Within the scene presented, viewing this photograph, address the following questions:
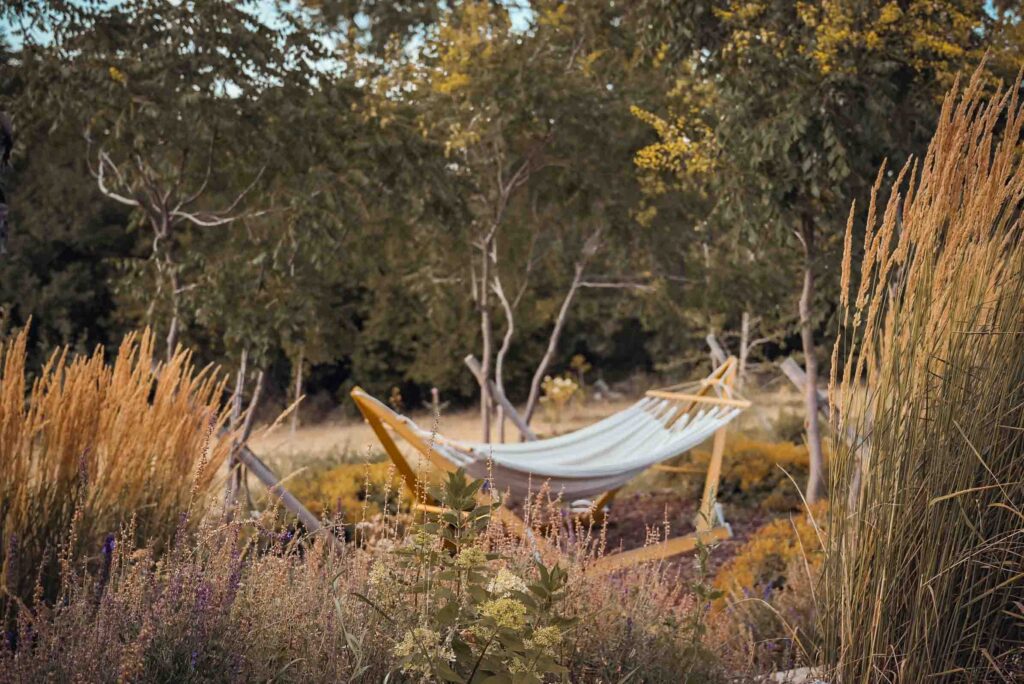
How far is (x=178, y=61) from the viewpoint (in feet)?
18.0

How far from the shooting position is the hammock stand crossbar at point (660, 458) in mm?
3531

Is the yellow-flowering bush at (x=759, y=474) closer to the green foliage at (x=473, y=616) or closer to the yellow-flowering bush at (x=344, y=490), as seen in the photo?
the yellow-flowering bush at (x=344, y=490)

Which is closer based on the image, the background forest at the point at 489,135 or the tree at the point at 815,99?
the tree at the point at 815,99

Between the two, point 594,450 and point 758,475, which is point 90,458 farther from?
point 758,475

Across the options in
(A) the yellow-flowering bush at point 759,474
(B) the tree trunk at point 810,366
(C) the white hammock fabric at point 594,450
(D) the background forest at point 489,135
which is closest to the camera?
(C) the white hammock fabric at point 594,450

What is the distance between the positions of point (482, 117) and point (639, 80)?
5.91 ft

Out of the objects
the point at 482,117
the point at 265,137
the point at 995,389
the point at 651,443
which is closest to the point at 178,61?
the point at 265,137

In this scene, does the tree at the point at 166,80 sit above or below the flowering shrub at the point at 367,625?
above

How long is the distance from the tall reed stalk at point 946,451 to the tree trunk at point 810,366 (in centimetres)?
386

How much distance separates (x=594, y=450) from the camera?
18.9 ft

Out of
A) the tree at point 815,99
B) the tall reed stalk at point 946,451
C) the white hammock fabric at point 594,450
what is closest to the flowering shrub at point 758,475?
the tree at point 815,99

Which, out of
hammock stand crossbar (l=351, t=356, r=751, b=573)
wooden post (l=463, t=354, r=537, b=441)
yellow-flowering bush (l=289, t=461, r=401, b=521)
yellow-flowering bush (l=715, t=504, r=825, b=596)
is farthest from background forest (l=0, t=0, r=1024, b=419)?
yellow-flowering bush (l=715, t=504, r=825, b=596)

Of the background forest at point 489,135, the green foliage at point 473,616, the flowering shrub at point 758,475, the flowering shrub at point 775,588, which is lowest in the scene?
the flowering shrub at point 758,475

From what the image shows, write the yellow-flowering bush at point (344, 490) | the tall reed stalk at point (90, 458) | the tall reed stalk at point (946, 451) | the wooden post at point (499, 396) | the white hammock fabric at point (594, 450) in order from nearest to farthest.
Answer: the tall reed stalk at point (946, 451) < the tall reed stalk at point (90, 458) < the white hammock fabric at point (594, 450) < the yellow-flowering bush at point (344, 490) < the wooden post at point (499, 396)
